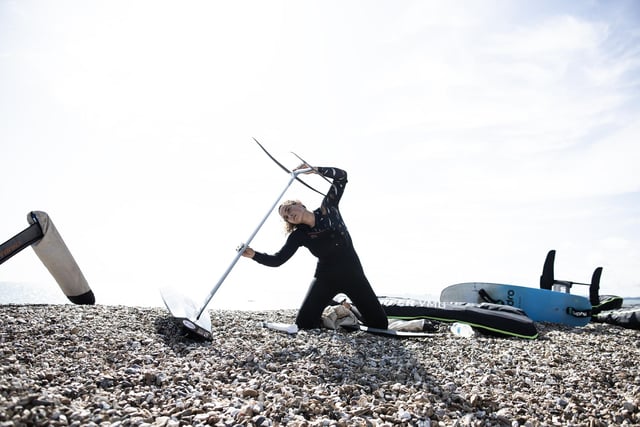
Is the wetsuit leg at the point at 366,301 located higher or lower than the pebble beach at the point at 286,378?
higher

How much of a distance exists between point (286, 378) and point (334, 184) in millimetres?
3559

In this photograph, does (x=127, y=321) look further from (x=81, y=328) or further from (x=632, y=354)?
(x=632, y=354)

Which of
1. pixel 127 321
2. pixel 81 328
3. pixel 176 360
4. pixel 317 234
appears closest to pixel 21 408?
pixel 176 360

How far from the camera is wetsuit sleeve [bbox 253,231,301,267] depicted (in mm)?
6070

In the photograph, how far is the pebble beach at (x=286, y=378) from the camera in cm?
A: 275

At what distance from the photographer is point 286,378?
356 centimetres

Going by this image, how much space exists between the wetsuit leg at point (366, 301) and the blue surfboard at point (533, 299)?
4032mm

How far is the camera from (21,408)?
248 cm

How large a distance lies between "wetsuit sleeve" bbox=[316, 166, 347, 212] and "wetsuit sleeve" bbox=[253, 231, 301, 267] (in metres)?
0.73

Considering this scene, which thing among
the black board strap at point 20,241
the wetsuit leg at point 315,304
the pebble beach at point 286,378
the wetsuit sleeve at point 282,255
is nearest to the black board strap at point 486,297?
the pebble beach at point 286,378

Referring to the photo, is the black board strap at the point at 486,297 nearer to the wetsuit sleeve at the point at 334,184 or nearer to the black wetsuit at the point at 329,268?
the black wetsuit at the point at 329,268

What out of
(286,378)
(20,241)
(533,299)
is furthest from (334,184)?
(533,299)

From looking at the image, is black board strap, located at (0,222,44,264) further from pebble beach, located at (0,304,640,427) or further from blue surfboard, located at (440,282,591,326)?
blue surfboard, located at (440,282,591,326)

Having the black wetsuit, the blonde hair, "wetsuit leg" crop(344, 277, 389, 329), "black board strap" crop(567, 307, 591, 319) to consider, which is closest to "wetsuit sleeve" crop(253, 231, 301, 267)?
the black wetsuit
